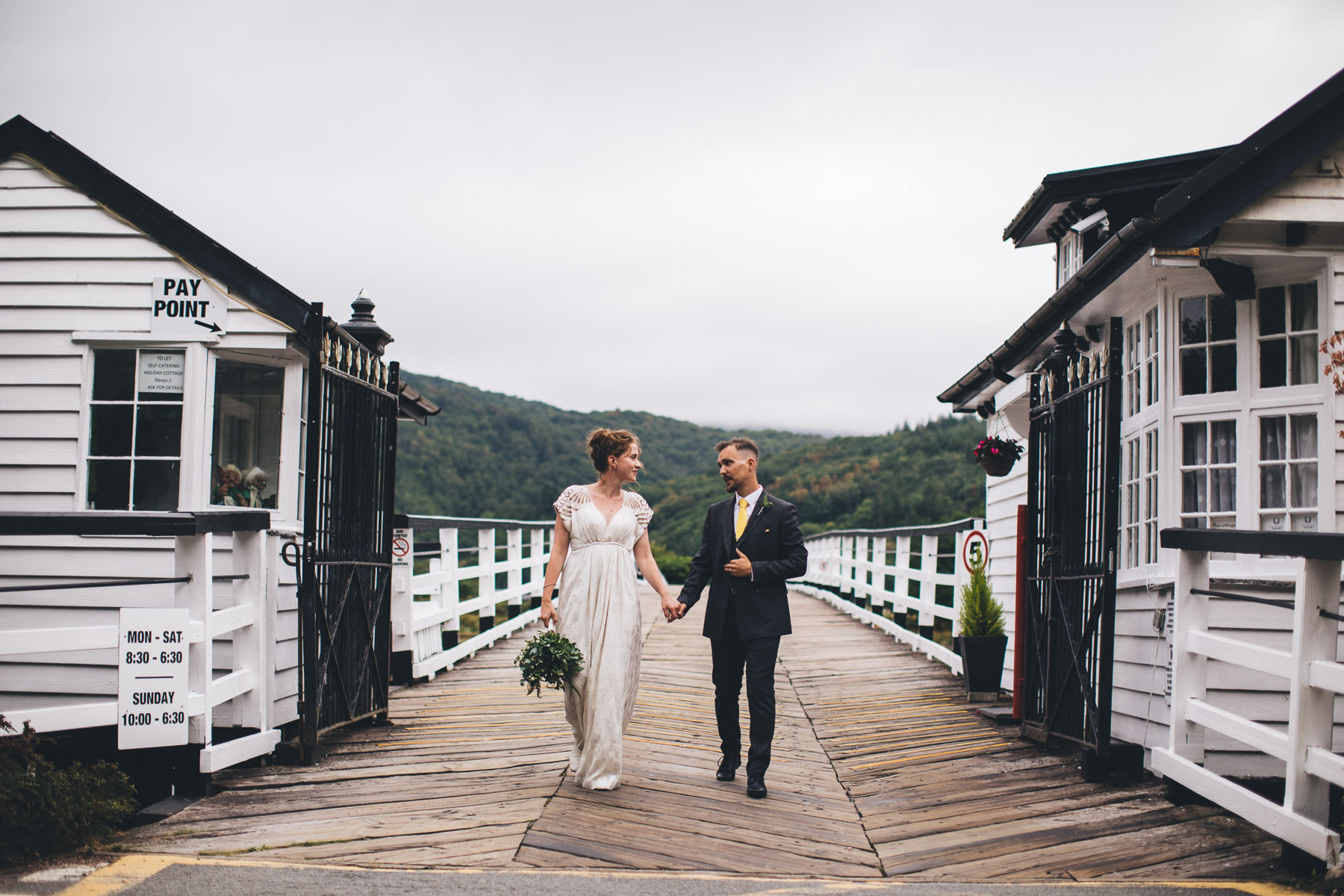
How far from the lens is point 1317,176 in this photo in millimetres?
5789

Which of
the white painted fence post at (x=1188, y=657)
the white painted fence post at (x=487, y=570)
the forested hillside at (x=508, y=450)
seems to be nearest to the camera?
the white painted fence post at (x=1188, y=657)

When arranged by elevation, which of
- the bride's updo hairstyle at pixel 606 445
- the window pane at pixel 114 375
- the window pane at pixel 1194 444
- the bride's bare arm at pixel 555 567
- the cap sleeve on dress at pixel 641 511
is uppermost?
the window pane at pixel 114 375

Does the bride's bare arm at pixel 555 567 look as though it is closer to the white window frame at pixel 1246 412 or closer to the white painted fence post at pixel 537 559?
the white window frame at pixel 1246 412

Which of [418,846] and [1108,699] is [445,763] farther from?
[1108,699]

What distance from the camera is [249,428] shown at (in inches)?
326

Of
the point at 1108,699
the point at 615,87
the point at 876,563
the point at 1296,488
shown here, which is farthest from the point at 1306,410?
the point at 615,87

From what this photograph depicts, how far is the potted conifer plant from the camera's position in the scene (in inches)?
359

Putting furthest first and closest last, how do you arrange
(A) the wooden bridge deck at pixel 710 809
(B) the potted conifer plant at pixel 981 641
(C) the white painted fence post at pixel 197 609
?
1. (B) the potted conifer plant at pixel 981 641
2. (C) the white painted fence post at pixel 197 609
3. (A) the wooden bridge deck at pixel 710 809

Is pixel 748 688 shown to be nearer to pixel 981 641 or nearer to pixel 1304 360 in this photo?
pixel 1304 360

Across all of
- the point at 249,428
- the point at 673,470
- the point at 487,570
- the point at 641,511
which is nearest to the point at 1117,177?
the point at 641,511

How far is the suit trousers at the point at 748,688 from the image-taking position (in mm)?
5816

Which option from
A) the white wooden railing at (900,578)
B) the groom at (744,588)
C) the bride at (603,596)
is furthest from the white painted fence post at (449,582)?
the groom at (744,588)

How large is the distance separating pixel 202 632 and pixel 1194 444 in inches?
224

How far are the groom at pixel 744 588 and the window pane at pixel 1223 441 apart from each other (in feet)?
8.30
